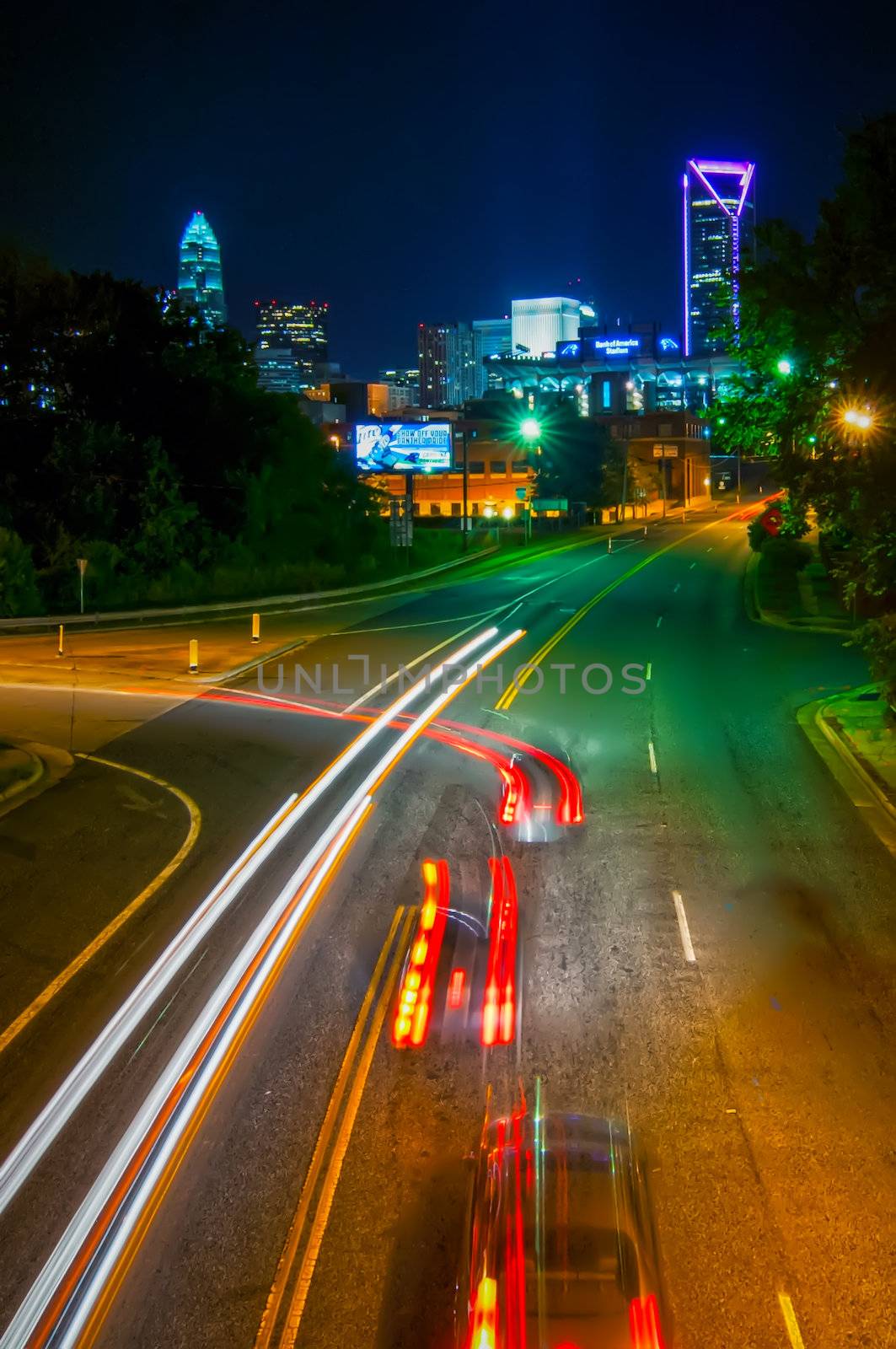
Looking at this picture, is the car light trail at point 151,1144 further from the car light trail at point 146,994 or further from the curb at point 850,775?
the curb at point 850,775

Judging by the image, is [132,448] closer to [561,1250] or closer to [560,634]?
[560,634]

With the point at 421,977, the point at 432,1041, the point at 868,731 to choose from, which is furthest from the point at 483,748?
the point at 432,1041

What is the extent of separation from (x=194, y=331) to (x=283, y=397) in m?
6.33

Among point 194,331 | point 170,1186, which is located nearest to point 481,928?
point 170,1186

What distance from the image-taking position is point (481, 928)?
11320mm

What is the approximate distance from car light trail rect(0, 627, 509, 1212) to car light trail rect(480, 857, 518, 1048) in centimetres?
289

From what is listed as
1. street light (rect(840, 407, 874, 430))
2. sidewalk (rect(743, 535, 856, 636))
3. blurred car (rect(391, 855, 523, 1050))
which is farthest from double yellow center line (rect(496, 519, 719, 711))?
blurred car (rect(391, 855, 523, 1050))

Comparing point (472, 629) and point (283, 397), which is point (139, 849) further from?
point (283, 397)

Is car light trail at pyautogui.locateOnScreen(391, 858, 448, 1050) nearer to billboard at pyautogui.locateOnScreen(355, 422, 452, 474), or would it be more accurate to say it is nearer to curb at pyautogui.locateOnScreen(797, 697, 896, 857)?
curb at pyautogui.locateOnScreen(797, 697, 896, 857)

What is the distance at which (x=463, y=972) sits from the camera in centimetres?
1037

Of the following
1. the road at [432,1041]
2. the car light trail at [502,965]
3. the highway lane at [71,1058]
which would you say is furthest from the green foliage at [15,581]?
the car light trail at [502,965]

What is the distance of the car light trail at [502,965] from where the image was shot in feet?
31.2

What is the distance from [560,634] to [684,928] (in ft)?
76.4

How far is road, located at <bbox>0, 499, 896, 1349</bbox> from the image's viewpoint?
6.50 m
